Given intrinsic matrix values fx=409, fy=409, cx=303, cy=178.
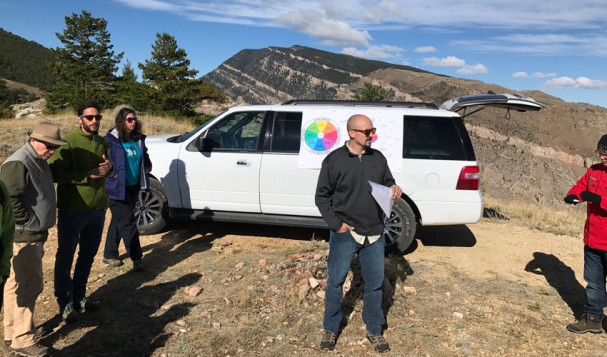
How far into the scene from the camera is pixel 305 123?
18.8 ft

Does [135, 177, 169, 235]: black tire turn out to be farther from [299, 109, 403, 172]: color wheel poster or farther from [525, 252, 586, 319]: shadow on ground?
[525, 252, 586, 319]: shadow on ground

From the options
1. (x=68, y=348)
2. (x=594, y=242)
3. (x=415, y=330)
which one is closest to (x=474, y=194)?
(x=594, y=242)

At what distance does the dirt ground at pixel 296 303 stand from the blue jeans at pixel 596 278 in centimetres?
Answer: 29

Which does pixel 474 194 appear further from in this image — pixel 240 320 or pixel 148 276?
pixel 148 276

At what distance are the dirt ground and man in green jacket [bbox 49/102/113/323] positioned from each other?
334mm

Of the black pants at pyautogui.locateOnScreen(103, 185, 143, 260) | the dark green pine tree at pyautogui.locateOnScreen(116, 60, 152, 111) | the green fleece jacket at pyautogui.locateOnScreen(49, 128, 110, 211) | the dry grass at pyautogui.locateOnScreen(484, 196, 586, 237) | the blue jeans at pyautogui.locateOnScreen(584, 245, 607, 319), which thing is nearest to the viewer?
the green fleece jacket at pyautogui.locateOnScreen(49, 128, 110, 211)

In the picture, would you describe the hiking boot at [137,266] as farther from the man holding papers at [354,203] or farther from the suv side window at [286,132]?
the man holding papers at [354,203]

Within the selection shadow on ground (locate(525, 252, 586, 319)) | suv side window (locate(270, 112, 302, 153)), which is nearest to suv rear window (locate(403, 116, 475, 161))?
suv side window (locate(270, 112, 302, 153))

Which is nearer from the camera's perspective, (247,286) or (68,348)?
(68,348)

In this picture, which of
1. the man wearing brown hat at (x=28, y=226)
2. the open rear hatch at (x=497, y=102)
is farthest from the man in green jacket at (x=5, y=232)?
the open rear hatch at (x=497, y=102)

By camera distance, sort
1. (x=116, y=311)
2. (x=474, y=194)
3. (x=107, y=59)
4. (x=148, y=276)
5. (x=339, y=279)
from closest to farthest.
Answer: (x=339, y=279) → (x=116, y=311) → (x=148, y=276) → (x=474, y=194) → (x=107, y=59)

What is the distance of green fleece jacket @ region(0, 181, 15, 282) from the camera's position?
2.34m

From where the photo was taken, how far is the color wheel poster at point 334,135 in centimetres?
557

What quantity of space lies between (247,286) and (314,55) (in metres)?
108
